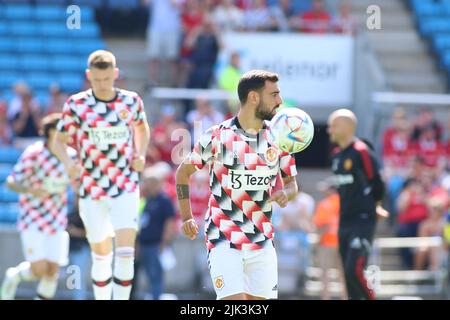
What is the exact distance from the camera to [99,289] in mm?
11945

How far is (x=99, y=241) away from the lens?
11.9 metres

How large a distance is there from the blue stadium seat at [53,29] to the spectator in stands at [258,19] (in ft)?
11.4

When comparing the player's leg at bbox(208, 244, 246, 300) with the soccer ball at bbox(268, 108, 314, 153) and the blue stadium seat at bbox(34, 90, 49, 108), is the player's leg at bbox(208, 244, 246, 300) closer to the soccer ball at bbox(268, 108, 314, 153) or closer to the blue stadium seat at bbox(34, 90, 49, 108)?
the soccer ball at bbox(268, 108, 314, 153)

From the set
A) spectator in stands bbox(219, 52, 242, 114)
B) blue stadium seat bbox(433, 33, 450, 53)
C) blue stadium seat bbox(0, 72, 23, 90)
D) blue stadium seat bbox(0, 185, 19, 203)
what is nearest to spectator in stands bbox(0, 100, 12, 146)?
blue stadium seat bbox(0, 185, 19, 203)

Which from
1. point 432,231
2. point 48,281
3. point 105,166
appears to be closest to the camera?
point 105,166

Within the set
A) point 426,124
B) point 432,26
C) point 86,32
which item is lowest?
point 426,124

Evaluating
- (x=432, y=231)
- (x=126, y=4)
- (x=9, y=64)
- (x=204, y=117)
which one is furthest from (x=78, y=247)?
(x=126, y=4)

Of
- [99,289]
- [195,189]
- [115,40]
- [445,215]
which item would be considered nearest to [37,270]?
[99,289]

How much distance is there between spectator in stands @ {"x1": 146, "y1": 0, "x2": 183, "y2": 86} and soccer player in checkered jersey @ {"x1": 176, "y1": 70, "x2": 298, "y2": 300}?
11926mm

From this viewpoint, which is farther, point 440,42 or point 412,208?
point 440,42

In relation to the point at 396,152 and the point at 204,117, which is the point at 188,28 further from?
the point at 396,152

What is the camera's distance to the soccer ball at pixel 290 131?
32.8ft

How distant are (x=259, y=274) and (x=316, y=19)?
1307 centimetres
